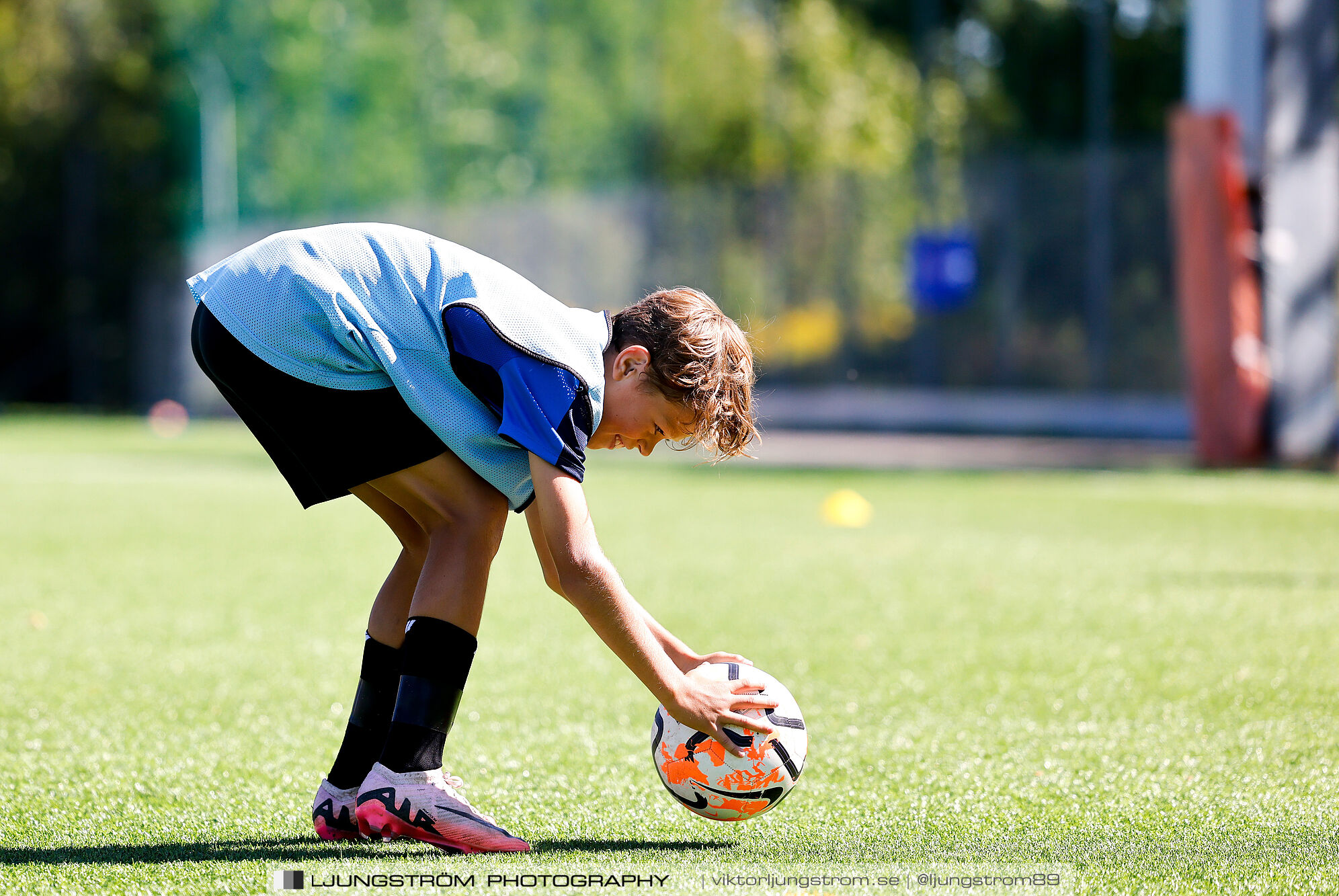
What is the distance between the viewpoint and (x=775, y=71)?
26312mm

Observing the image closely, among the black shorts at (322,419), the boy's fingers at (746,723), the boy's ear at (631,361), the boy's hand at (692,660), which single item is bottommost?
the boy's fingers at (746,723)

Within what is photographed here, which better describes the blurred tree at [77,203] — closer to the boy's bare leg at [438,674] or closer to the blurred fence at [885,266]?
the blurred fence at [885,266]

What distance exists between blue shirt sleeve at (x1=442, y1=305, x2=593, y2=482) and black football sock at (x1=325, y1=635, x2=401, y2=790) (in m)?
0.68

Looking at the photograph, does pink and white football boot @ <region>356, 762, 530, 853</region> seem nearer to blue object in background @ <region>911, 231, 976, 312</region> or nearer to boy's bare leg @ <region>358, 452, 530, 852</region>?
boy's bare leg @ <region>358, 452, 530, 852</region>

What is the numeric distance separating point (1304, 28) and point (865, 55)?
39.8 feet

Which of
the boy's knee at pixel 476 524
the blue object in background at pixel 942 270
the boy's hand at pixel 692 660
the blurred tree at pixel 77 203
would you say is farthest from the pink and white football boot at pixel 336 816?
the blurred tree at pixel 77 203

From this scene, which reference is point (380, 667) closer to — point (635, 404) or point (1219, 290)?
point (635, 404)

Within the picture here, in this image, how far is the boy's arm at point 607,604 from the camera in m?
2.67

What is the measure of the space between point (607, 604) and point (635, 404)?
16.0 inches

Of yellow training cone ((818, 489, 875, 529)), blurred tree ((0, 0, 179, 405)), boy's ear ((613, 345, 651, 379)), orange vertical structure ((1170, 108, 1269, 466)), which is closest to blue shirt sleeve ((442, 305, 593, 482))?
boy's ear ((613, 345, 651, 379))

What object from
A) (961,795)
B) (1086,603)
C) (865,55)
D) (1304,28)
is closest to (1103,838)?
(961,795)

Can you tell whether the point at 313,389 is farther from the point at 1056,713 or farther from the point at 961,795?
the point at 1056,713

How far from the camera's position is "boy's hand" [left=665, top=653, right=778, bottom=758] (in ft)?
9.10

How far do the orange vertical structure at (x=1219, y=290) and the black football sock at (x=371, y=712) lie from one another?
465 inches
